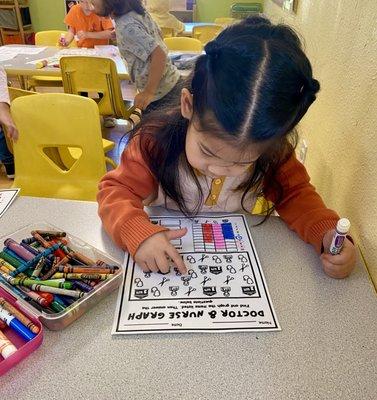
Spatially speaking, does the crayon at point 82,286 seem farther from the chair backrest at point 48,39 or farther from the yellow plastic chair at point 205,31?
the yellow plastic chair at point 205,31

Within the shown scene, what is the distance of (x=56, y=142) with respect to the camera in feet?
4.04

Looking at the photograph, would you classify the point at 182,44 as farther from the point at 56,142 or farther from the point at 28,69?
the point at 56,142

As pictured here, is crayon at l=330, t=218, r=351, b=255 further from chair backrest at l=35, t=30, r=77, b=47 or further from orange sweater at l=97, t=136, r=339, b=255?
chair backrest at l=35, t=30, r=77, b=47

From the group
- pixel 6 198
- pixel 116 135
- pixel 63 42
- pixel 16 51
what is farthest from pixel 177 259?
pixel 63 42

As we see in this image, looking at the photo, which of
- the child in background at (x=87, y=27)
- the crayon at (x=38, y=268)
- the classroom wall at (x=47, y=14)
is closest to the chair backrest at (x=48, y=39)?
the child in background at (x=87, y=27)

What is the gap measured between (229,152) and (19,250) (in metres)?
0.42

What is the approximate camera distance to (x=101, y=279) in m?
0.62

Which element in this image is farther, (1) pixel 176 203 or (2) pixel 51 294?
(1) pixel 176 203

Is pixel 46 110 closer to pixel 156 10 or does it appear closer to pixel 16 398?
pixel 16 398

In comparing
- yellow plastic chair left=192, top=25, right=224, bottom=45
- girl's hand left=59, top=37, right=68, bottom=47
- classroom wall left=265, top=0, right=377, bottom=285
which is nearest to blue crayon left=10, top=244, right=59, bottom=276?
classroom wall left=265, top=0, right=377, bottom=285

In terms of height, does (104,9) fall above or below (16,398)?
above

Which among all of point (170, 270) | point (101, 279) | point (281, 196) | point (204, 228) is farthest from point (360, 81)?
point (101, 279)

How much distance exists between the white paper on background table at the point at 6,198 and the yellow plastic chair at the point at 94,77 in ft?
4.68

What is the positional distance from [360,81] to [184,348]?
71 centimetres
